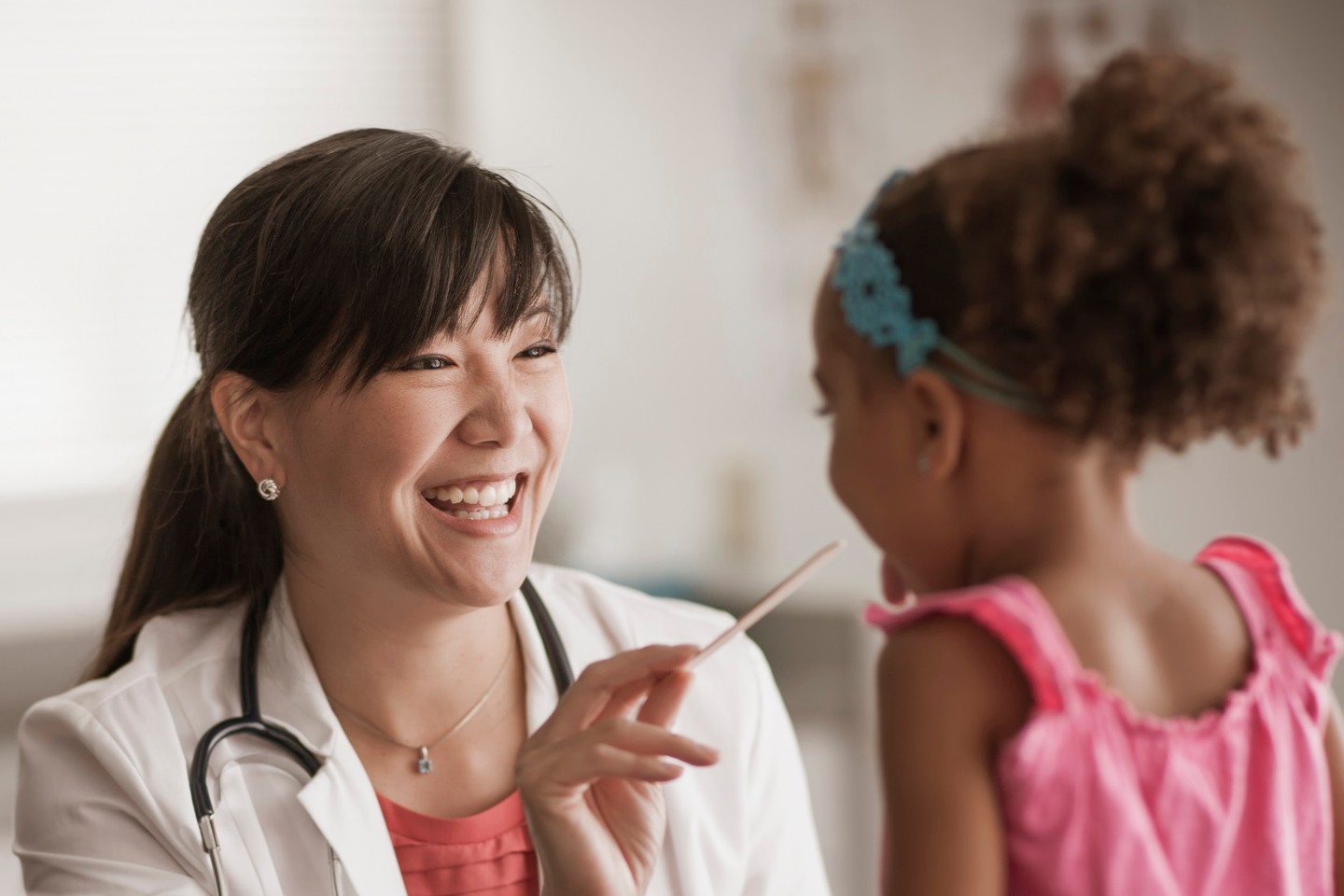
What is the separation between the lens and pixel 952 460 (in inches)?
33.5

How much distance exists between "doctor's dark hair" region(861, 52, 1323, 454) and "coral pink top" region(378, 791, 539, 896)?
0.76 m

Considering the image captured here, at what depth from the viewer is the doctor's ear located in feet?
4.40

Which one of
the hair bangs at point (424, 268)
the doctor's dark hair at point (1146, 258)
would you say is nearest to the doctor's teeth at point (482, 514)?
the hair bangs at point (424, 268)

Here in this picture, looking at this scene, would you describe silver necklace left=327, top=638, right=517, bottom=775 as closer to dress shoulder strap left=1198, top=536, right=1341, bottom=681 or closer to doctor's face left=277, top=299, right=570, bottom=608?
doctor's face left=277, top=299, right=570, bottom=608

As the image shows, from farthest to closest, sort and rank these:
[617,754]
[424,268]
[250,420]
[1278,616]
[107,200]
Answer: [107,200] → [250,420] → [424,268] → [617,754] → [1278,616]

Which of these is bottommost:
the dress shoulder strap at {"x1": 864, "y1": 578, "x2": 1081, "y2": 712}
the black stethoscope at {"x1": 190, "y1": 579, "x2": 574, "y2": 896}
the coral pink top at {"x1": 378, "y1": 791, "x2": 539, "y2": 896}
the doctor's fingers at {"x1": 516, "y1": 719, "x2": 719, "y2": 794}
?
the coral pink top at {"x1": 378, "y1": 791, "x2": 539, "y2": 896}

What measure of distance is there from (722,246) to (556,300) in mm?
2067

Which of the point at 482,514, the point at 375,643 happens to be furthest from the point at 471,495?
the point at 375,643

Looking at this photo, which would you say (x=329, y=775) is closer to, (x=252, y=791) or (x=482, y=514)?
(x=252, y=791)

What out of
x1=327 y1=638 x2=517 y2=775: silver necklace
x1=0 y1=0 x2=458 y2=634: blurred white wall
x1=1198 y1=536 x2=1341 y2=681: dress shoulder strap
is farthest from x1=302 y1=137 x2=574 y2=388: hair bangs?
x1=0 y1=0 x2=458 y2=634: blurred white wall

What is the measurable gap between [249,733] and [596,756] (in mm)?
435

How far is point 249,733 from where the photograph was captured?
132 cm

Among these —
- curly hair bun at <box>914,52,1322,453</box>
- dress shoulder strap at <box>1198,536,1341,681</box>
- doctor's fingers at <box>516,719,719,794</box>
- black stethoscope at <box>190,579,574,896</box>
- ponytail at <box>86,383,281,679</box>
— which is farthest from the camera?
ponytail at <box>86,383,281,679</box>

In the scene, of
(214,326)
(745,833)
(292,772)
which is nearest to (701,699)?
(745,833)
